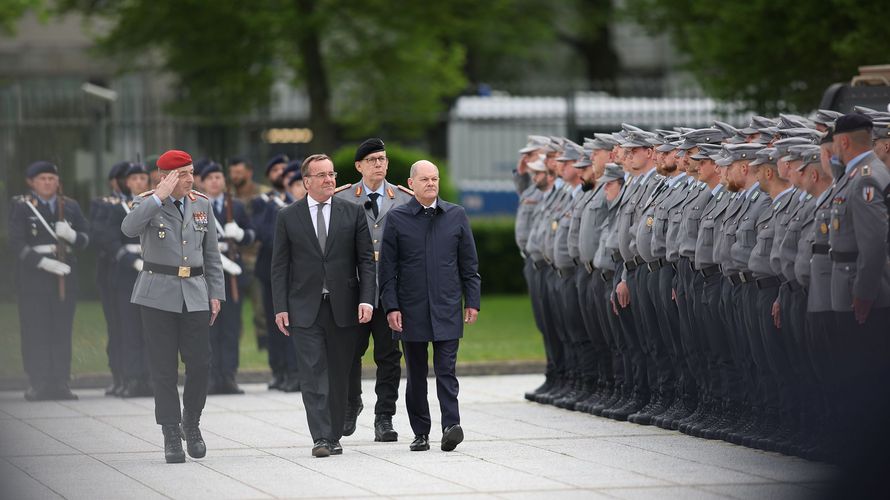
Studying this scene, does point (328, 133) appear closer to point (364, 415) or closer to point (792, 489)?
point (364, 415)

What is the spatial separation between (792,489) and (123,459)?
4.68 meters

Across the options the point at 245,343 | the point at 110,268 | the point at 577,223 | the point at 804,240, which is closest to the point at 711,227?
the point at 804,240

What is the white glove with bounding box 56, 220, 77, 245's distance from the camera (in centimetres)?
1683

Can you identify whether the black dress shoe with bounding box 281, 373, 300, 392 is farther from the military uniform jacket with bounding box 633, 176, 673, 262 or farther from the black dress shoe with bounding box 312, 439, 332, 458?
the black dress shoe with bounding box 312, 439, 332, 458

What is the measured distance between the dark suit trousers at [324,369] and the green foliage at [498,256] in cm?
1661

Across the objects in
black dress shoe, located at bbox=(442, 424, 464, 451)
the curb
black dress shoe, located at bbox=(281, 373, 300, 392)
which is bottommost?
the curb

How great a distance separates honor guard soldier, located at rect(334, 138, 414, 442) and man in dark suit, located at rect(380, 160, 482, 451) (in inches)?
25.1

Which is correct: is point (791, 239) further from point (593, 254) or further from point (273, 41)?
point (273, 41)

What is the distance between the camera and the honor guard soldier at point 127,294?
16.8 meters

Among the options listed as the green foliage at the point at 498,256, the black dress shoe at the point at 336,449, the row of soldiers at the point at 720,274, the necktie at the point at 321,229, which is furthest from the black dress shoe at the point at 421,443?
the green foliage at the point at 498,256

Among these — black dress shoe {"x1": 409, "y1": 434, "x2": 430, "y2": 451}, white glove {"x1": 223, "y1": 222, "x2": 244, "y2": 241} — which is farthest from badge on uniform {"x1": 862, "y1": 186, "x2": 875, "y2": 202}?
white glove {"x1": 223, "y1": 222, "x2": 244, "y2": 241}

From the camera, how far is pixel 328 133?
30953mm

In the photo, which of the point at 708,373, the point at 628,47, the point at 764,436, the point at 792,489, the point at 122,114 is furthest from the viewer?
the point at 628,47

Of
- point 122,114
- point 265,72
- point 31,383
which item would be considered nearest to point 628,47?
point 265,72
